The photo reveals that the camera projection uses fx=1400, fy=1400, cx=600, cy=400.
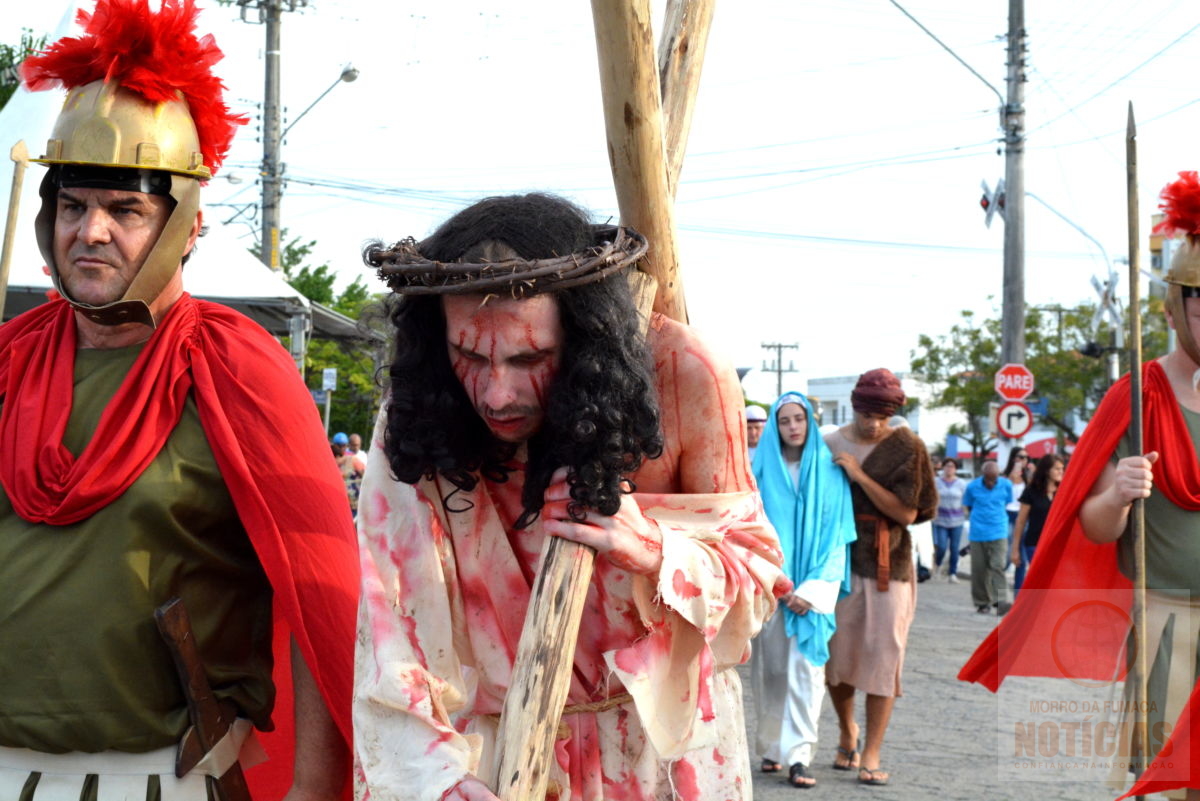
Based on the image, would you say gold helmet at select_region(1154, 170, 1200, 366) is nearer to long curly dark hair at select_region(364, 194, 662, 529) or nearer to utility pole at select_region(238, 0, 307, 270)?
long curly dark hair at select_region(364, 194, 662, 529)

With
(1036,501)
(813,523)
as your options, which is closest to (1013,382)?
(1036,501)

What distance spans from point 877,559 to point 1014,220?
44.0 feet

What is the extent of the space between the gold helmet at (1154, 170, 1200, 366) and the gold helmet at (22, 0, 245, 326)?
135 inches

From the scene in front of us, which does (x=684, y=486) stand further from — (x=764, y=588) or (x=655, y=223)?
(x=655, y=223)

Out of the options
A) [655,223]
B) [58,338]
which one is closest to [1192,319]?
[655,223]

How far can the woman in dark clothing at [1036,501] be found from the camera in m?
13.2

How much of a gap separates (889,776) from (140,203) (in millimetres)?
5519

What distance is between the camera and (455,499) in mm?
2381

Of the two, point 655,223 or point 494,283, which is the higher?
point 655,223

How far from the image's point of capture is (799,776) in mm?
7020

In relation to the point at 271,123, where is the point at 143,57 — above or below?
below

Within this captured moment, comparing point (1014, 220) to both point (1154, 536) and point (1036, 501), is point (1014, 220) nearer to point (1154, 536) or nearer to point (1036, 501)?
point (1036, 501)

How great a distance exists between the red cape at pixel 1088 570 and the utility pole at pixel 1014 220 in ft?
47.8

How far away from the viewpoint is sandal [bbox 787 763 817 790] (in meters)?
6.97
